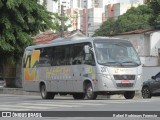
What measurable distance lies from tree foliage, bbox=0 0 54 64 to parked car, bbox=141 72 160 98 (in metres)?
15.0

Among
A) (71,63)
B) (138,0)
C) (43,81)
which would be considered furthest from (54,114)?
(138,0)

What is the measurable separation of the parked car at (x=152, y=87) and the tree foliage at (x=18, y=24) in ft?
49.1

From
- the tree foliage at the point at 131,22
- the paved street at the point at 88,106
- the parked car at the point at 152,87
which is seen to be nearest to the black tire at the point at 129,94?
the paved street at the point at 88,106

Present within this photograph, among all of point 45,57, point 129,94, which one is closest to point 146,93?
point 129,94

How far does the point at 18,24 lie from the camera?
4300cm

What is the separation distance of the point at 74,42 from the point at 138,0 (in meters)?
103

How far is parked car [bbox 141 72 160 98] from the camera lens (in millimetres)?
29000

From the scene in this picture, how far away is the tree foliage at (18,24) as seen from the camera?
4125 centimetres

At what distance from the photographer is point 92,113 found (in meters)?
11.0

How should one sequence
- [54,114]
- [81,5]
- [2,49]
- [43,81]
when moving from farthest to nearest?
[81,5] < [2,49] < [43,81] < [54,114]

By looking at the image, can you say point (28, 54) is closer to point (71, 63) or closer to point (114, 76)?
point (71, 63)

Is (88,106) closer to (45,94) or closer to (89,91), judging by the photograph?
(89,91)

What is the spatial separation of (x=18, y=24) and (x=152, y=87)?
56.2 ft

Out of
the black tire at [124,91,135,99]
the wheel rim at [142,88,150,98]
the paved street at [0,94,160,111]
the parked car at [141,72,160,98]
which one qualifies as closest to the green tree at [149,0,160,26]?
the wheel rim at [142,88,150,98]
